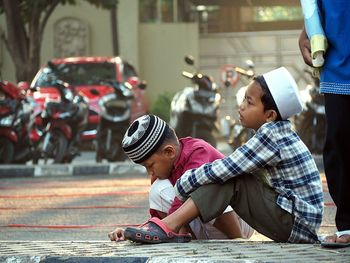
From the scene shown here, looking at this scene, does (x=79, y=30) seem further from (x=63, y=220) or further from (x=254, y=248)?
(x=254, y=248)

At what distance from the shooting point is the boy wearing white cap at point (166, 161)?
5012mm

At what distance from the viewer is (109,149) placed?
15.0 meters

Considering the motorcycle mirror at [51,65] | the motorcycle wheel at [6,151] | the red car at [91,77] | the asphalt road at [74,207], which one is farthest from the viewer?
the motorcycle mirror at [51,65]

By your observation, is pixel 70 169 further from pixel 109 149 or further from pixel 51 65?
pixel 51 65

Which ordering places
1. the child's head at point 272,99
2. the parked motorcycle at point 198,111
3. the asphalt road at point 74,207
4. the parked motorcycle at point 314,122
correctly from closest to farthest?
the child's head at point 272,99
the asphalt road at point 74,207
the parked motorcycle at point 314,122
the parked motorcycle at point 198,111

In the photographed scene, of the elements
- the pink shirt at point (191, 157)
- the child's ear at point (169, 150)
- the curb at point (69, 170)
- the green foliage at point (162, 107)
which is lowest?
the green foliage at point (162, 107)

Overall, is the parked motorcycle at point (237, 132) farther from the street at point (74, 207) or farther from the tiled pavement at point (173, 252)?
the tiled pavement at point (173, 252)

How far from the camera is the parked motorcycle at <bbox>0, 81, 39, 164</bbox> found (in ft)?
48.9

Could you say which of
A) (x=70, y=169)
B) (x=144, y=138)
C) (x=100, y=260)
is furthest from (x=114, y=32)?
(x=100, y=260)

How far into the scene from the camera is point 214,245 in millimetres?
4754

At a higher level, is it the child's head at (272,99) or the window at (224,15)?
the child's head at (272,99)

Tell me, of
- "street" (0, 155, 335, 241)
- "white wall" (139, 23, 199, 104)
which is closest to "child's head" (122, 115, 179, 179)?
"street" (0, 155, 335, 241)

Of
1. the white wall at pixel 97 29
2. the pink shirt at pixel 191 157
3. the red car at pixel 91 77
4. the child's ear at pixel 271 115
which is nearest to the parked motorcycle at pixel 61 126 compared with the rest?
the red car at pixel 91 77

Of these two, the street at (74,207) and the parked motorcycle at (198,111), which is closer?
the street at (74,207)
